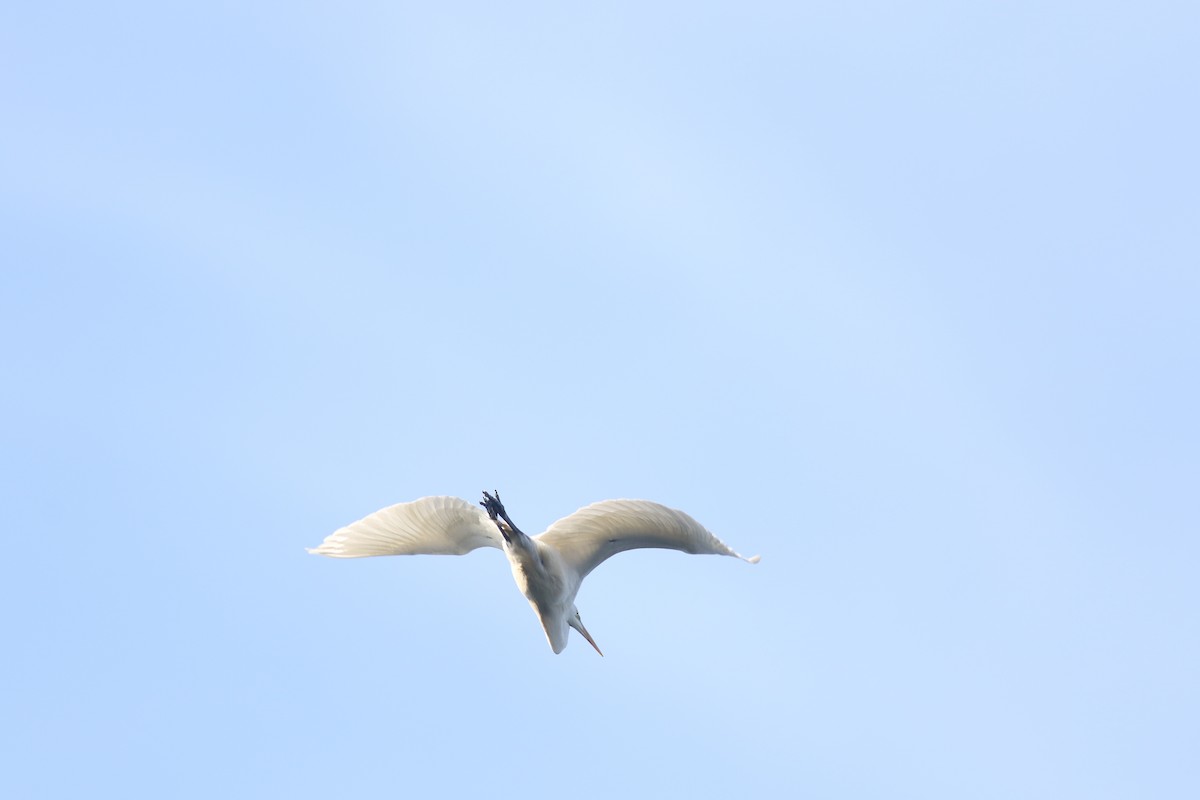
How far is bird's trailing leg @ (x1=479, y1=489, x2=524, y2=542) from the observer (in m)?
27.0

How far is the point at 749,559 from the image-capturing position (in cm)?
2670

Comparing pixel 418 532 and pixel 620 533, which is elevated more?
pixel 418 532

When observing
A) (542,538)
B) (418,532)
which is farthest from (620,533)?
(418,532)

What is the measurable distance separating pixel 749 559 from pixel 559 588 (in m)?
3.43

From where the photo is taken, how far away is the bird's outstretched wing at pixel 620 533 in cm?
2677

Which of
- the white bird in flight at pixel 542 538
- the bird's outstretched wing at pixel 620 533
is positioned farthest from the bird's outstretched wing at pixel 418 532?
the bird's outstretched wing at pixel 620 533

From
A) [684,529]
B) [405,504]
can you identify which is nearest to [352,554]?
[405,504]

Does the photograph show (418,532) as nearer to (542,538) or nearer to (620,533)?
(542,538)

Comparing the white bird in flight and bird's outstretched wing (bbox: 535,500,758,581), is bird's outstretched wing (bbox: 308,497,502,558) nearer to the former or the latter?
the white bird in flight

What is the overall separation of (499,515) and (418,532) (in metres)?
2.21

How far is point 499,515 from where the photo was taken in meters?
27.1

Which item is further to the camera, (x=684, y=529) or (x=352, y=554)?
(x=352, y=554)

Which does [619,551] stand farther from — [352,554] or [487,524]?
[352,554]

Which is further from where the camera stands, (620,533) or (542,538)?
(542,538)
